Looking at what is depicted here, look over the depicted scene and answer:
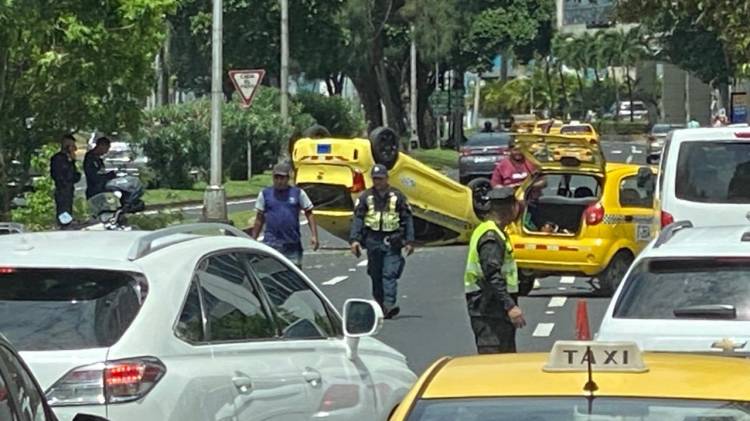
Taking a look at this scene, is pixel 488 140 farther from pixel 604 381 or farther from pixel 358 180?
pixel 604 381

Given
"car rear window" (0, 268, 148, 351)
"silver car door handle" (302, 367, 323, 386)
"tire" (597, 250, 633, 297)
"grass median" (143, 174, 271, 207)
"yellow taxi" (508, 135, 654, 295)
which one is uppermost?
"car rear window" (0, 268, 148, 351)

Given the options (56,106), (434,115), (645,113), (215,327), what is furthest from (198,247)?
(645,113)

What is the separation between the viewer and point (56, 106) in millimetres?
22500

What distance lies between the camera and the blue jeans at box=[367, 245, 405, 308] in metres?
16.8

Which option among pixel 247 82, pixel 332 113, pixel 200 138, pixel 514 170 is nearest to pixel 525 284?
pixel 514 170

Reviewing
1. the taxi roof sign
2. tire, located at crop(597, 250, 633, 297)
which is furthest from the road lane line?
the taxi roof sign

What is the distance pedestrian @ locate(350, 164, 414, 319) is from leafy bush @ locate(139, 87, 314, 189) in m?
25.1

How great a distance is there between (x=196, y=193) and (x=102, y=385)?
35674 mm

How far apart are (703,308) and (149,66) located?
49.5 ft

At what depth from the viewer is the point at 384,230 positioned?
16.8 meters

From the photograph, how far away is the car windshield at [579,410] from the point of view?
487cm

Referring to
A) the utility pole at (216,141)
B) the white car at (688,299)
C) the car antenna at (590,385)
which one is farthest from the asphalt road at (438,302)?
the car antenna at (590,385)

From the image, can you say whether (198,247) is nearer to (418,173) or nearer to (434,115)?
(418,173)

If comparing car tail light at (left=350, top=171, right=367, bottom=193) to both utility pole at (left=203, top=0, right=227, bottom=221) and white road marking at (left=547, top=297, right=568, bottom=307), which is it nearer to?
white road marking at (left=547, top=297, right=568, bottom=307)
